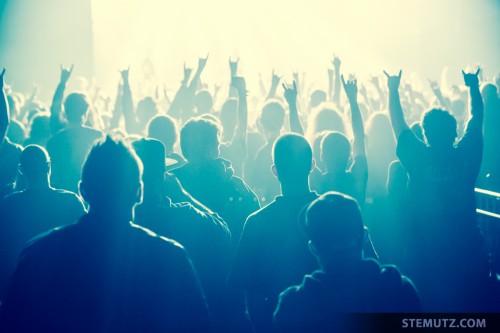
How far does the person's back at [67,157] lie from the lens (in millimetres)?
3752

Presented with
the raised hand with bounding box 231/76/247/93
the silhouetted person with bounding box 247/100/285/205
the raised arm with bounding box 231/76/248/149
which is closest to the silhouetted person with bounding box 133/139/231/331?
the silhouetted person with bounding box 247/100/285/205

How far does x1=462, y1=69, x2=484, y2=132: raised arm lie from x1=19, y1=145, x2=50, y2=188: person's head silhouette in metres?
2.82

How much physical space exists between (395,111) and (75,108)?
108 inches

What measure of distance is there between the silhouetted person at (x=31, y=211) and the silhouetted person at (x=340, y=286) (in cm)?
168

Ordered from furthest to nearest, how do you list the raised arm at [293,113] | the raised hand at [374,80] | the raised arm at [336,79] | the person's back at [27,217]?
the raised hand at [374,80]
the raised arm at [336,79]
the raised arm at [293,113]
the person's back at [27,217]

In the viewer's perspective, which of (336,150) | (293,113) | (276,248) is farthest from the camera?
(293,113)

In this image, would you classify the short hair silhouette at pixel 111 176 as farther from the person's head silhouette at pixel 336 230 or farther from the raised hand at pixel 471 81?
the raised hand at pixel 471 81

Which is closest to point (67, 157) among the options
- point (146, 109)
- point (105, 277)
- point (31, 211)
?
point (31, 211)

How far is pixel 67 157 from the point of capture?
379cm

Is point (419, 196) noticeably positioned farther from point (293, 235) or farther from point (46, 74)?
point (46, 74)

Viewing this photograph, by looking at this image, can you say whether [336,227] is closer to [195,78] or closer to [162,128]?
[162,128]

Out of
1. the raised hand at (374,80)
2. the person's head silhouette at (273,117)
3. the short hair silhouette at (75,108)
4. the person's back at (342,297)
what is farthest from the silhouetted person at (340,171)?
the raised hand at (374,80)

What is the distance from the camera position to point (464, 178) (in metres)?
2.86

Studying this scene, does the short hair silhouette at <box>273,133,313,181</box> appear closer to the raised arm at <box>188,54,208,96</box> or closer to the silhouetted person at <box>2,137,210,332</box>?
the silhouetted person at <box>2,137,210,332</box>
